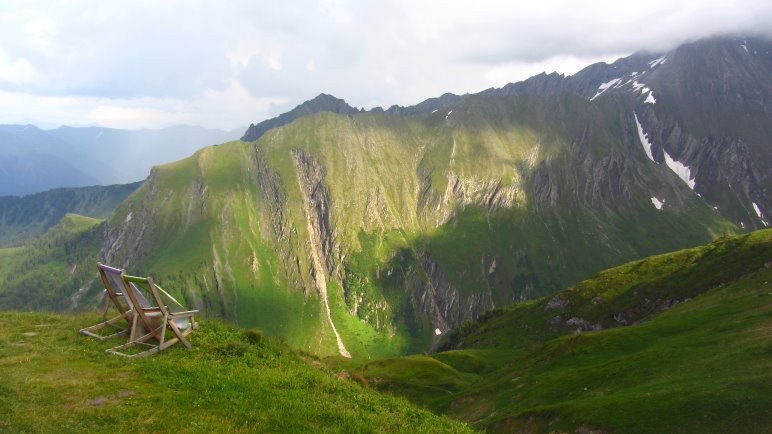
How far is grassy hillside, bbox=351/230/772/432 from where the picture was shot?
3553 cm

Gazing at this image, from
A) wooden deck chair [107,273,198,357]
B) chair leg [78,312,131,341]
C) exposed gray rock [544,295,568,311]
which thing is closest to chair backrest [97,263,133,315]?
chair leg [78,312,131,341]

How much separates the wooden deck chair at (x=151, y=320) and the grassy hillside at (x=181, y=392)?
701 mm

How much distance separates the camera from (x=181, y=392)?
1973cm

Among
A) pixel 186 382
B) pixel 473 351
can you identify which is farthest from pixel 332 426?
pixel 473 351

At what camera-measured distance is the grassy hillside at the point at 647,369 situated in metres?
35.5

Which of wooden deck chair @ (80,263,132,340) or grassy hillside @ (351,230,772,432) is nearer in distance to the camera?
wooden deck chair @ (80,263,132,340)

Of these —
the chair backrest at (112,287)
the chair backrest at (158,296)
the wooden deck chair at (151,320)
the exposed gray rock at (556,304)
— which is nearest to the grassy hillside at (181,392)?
the wooden deck chair at (151,320)

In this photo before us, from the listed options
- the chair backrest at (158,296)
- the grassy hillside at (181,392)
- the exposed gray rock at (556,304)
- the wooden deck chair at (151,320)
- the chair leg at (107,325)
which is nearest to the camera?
the grassy hillside at (181,392)

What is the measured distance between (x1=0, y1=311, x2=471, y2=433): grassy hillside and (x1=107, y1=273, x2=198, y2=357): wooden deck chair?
0.70m

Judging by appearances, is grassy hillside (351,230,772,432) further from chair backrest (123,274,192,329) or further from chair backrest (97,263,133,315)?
chair backrest (97,263,133,315)

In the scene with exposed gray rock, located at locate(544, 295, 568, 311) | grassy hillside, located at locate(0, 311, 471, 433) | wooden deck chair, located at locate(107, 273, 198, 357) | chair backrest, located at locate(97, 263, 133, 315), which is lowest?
exposed gray rock, located at locate(544, 295, 568, 311)

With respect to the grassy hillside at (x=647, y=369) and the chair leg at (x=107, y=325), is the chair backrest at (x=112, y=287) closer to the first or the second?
the chair leg at (x=107, y=325)

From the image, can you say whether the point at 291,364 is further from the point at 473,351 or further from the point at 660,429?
the point at 473,351

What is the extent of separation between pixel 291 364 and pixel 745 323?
54050 millimetres
